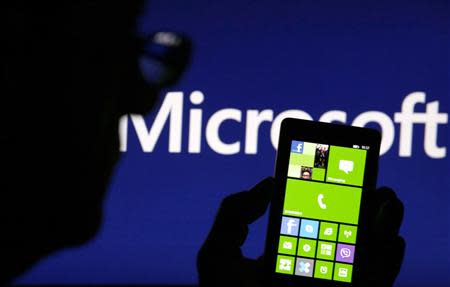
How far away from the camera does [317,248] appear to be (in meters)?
0.85

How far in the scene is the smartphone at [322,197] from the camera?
32.0 inches

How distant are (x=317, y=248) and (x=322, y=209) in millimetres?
59

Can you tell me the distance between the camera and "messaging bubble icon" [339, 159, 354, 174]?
0.82m

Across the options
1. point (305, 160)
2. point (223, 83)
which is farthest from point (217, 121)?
point (305, 160)

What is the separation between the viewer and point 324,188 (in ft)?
2.72

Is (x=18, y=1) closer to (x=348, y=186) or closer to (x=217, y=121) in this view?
(x=348, y=186)

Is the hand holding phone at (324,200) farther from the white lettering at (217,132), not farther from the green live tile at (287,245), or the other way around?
the white lettering at (217,132)

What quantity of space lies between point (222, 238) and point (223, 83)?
814mm

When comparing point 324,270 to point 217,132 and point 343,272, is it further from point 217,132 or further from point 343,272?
point 217,132

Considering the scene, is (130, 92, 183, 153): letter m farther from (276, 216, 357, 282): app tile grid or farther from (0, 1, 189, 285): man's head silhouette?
(0, 1, 189, 285): man's head silhouette

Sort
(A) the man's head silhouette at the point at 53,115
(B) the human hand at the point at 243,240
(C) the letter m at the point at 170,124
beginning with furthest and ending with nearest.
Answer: (C) the letter m at the point at 170,124
(B) the human hand at the point at 243,240
(A) the man's head silhouette at the point at 53,115

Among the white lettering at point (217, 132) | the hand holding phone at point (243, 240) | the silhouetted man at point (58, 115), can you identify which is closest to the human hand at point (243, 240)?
the hand holding phone at point (243, 240)

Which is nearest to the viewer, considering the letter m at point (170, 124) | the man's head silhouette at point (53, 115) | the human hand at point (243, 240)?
the man's head silhouette at point (53, 115)

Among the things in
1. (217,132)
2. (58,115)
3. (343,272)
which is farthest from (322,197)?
(217,132)
